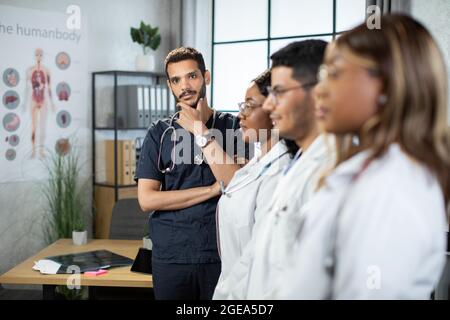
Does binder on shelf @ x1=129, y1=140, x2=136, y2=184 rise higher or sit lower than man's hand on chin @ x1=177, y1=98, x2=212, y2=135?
lower

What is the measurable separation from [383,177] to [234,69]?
13.9 ft

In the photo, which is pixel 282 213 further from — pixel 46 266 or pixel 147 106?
pixel 147 106

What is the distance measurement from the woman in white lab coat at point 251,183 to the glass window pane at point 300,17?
2820mm

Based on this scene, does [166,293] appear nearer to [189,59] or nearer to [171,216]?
[171,216]

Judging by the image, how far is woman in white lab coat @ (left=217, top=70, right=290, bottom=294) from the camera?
159 centimetres

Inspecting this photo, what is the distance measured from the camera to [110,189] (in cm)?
465

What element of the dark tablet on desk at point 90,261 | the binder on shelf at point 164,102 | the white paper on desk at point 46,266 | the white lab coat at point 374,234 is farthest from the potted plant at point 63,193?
the white lab coat at point 374,234

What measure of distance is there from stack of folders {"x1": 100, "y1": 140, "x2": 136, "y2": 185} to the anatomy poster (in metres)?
0.32

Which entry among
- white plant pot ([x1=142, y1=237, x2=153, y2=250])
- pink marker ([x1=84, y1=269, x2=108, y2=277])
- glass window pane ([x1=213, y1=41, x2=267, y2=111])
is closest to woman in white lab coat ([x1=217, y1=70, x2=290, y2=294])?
pink marker ([x1=84, y1=269, x2=108, y2=277])

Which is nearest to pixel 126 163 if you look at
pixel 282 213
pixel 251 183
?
pixel 251 183

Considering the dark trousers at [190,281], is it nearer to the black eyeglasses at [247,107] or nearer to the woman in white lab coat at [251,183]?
the woman in white lab coat at [251,183]

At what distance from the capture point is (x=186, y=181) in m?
2.22

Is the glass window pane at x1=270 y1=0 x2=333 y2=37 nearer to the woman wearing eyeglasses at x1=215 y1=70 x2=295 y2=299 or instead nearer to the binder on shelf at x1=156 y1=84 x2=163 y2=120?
the binder on shelf at x1=156 y1=84 x2=163 y2=120
